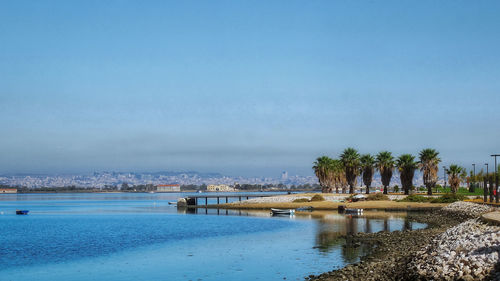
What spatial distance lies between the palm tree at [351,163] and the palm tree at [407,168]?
1137cm

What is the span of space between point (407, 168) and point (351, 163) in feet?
46.3

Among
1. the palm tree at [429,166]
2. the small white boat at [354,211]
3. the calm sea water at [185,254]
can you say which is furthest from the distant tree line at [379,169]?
the calm sea water at [185,254]

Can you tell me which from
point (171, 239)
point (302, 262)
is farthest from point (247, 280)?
point (171, 239)

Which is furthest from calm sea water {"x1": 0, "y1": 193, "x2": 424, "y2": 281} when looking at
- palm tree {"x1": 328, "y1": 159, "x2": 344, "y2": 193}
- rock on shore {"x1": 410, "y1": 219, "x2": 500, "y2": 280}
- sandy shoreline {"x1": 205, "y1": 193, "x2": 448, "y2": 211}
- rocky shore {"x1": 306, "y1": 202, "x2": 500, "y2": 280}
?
palm tree {"x1": 328, "y1": 159, "x2": 344, "y2": 193}

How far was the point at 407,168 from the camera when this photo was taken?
10650 centimetres

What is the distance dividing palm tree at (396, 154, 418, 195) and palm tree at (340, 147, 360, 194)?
11.4m

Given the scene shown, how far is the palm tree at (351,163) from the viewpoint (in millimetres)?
116875

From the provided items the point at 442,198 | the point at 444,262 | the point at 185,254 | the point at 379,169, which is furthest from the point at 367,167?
the point at 444,262

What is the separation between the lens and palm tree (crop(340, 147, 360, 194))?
116875mm

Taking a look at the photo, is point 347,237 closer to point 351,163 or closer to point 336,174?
point 351,163

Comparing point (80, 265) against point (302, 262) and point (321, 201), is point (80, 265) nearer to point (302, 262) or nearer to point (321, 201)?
point (302, 262)

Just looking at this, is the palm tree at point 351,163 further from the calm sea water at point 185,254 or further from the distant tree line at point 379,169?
the calm sea water at point 185,254

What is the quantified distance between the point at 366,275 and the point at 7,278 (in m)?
21.9

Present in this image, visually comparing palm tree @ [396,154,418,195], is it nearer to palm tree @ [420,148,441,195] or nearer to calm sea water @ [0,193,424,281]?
palm tree @ [420,148,441,195]
